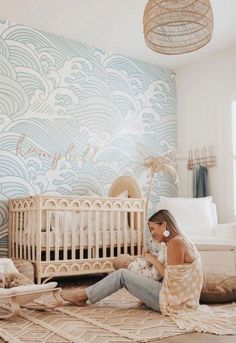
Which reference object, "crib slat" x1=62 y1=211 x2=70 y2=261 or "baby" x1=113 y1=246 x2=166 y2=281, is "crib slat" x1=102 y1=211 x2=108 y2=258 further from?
"baby" x1=113 y1=246 x2=166 y2=281

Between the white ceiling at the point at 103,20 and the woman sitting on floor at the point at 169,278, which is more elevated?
the white ceiling at the point at 103,20

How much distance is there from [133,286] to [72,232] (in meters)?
1.27

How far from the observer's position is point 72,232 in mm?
4148

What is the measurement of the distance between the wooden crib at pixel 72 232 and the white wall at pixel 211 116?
127 centimetres

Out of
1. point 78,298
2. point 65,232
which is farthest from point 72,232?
point 78,298

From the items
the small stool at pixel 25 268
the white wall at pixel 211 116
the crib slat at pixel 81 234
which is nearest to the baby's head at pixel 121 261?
the crib slat at pixel 81 234

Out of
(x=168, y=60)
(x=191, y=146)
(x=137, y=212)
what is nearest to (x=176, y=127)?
(x=191, y=146)

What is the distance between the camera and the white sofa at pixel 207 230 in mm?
4242

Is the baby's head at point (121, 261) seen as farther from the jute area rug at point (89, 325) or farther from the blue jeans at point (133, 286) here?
the blue jeans at point (133, 286)

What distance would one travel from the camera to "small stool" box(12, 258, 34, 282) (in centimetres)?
A: 380

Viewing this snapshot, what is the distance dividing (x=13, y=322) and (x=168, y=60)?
4103 mm

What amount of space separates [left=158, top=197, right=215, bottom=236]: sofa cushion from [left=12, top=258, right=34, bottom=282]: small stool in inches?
67.4

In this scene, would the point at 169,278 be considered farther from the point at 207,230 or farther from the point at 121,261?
the point at 207,230

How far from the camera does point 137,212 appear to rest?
470 cm
